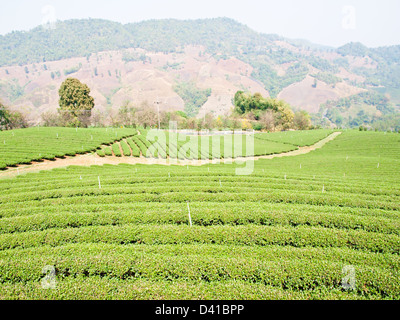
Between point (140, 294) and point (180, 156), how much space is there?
29.0 metres

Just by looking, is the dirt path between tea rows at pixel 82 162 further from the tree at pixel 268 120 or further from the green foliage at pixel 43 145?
the tree at pixel 268 120

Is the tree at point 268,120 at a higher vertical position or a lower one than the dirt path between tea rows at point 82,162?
higher

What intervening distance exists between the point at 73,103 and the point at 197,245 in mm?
70628

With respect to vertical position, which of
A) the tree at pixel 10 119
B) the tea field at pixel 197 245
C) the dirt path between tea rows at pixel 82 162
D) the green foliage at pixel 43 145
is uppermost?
the tree at pixel 10 119

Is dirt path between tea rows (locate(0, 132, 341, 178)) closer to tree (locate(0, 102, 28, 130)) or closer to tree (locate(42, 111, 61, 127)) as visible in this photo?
tree (locate(0, 102, 28, 130))

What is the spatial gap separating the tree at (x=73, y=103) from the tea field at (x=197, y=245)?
6004 centimetres

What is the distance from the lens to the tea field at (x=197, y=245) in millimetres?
5543

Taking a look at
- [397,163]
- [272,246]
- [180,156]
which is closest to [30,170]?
[180,156]

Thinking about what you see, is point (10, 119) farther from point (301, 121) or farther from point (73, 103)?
point (301, 121)

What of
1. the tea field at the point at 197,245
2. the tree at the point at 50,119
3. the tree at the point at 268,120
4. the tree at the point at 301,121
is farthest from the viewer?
the tree at the point at 301,121

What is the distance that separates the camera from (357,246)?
7324 mm

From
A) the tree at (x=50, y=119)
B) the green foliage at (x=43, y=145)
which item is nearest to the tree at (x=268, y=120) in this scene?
the green foliage at (x=43, y=145)

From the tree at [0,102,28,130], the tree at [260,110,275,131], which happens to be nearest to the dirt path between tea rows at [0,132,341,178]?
the tree at [0,102,28,130]
